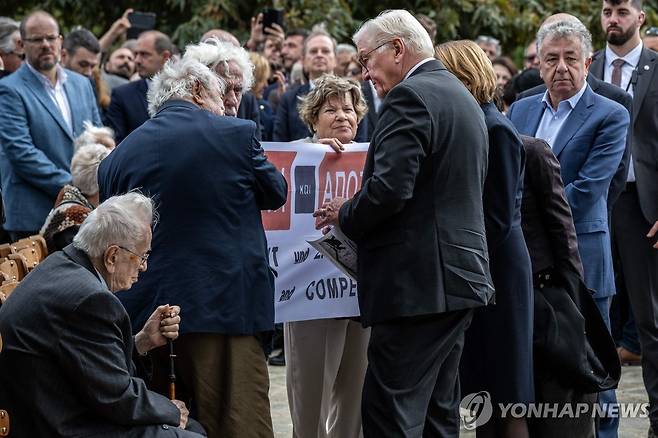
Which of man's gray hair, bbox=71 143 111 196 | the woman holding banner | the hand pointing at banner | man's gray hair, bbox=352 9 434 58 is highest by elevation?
man's gray hair, bbox=352 9 434 58

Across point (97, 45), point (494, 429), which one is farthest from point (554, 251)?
point (97, 45)

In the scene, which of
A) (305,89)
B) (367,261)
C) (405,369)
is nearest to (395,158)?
(367,261)

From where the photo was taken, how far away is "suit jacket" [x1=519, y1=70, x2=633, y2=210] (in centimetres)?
681

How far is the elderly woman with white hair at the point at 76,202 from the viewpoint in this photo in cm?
609

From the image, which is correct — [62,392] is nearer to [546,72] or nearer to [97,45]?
[546,72]

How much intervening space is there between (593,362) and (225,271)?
1927mm

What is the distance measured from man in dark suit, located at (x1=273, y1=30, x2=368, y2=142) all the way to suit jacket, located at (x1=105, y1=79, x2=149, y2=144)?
3.70ft

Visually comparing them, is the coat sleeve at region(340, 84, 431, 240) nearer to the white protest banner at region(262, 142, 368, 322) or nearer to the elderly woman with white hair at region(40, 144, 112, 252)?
the white protest banner at region(262, 142, 368, 322)

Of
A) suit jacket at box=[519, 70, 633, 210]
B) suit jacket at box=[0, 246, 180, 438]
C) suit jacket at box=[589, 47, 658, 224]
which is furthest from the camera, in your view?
suit jacket at box=[589, 47, 658, 224]

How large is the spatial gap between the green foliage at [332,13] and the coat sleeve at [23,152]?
6.45 metres

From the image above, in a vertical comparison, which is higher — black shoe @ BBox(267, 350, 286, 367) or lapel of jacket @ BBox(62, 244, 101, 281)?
lapel of jacket @ BBox(62, 244, 101, 281)

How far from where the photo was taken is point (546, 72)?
21.7ft

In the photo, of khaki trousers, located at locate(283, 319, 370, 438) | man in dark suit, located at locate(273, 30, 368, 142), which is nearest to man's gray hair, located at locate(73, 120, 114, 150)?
khaki trousers, located at locate(283, 319, 370, 438)

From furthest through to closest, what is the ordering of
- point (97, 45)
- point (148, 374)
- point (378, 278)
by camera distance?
point (97, 45), point (148, 374), point (378, 278)
